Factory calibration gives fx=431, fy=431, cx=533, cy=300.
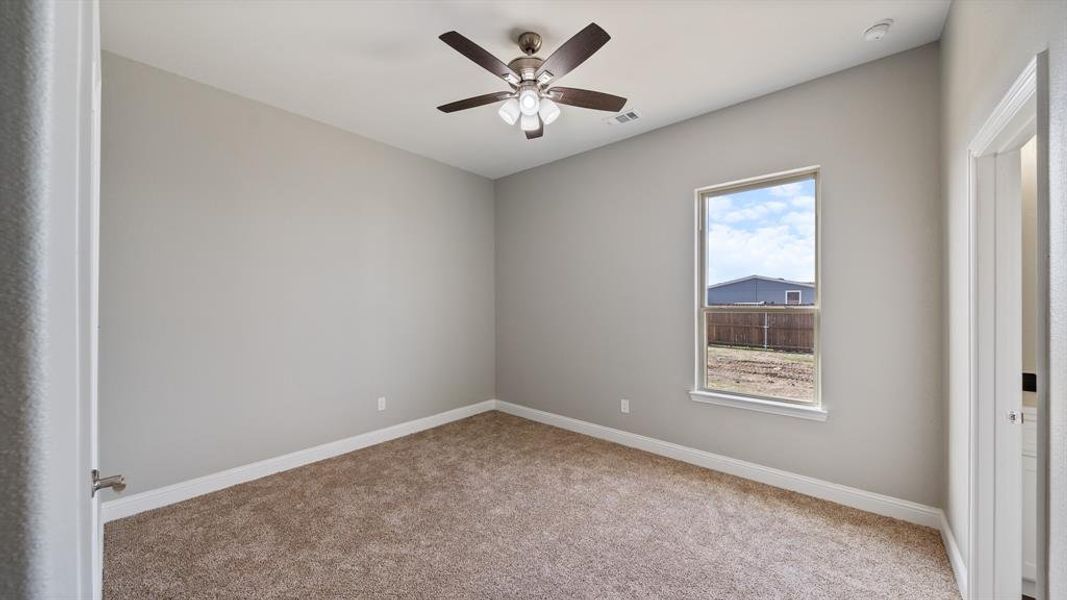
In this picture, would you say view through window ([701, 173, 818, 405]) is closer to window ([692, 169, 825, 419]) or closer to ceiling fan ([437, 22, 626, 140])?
window ([692, 169, 825, 419])

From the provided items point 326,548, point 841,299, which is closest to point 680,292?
point 841,299

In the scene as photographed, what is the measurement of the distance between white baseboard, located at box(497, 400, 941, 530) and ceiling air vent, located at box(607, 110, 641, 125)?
264cm

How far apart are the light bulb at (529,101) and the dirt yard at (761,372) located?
2259mm

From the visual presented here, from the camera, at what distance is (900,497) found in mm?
2557

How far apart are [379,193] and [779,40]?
3.19m

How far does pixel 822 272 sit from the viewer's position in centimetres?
284

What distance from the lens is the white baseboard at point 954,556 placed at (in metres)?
1.94

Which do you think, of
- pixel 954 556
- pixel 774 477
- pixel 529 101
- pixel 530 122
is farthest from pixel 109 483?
pixel 774 477

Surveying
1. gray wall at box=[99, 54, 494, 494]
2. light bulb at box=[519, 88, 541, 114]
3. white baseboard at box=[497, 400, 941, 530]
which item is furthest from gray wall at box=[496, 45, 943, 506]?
light bulb at box=[519, 88, 541, 114]

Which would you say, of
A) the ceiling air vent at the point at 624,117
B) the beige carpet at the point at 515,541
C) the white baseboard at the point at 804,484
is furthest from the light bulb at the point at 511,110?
the white baseboard at the point at 804,484

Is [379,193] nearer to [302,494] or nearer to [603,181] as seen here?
[603,181]

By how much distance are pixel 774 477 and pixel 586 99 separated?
2.80 metres

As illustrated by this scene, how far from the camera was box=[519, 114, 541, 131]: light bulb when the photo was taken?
2.57 metres

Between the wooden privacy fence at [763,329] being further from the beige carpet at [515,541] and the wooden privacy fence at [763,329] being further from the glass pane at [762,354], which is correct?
the beige carpet at [515,541]
